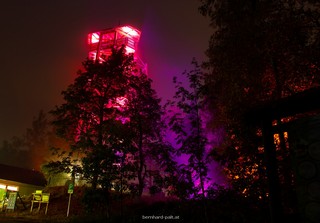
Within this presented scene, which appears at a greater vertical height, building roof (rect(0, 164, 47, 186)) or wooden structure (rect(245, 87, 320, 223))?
building roof (rect(0, 164, 47, 186))

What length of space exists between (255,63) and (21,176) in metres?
28.2

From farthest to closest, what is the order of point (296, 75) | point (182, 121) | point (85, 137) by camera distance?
point (85, 137) < point (296, 75) < point (182, 121)

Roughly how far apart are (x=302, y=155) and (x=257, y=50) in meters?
8.48

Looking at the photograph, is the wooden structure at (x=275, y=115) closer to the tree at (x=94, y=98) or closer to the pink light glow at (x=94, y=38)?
the tree at (x=94, y=98)

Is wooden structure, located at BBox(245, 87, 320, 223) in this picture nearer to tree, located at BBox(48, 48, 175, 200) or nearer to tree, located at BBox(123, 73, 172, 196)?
tree, located at BBox(48, 48, 175, 200)

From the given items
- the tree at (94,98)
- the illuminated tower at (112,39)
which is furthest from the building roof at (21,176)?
the illuminated tower at (112,39)

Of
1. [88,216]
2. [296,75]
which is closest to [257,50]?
[296,75]

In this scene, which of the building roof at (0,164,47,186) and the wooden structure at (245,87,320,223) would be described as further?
the building roof at (0,164,47,186)

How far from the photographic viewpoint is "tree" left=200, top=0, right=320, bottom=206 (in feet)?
26.7

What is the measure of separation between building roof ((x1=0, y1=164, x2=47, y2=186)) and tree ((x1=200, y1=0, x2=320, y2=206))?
79.6ft

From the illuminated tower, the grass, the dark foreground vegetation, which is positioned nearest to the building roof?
the grass

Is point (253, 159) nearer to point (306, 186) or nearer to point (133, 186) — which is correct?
point (306, 186)

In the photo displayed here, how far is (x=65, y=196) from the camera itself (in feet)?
67.9

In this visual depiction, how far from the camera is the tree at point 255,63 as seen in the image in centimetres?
814
